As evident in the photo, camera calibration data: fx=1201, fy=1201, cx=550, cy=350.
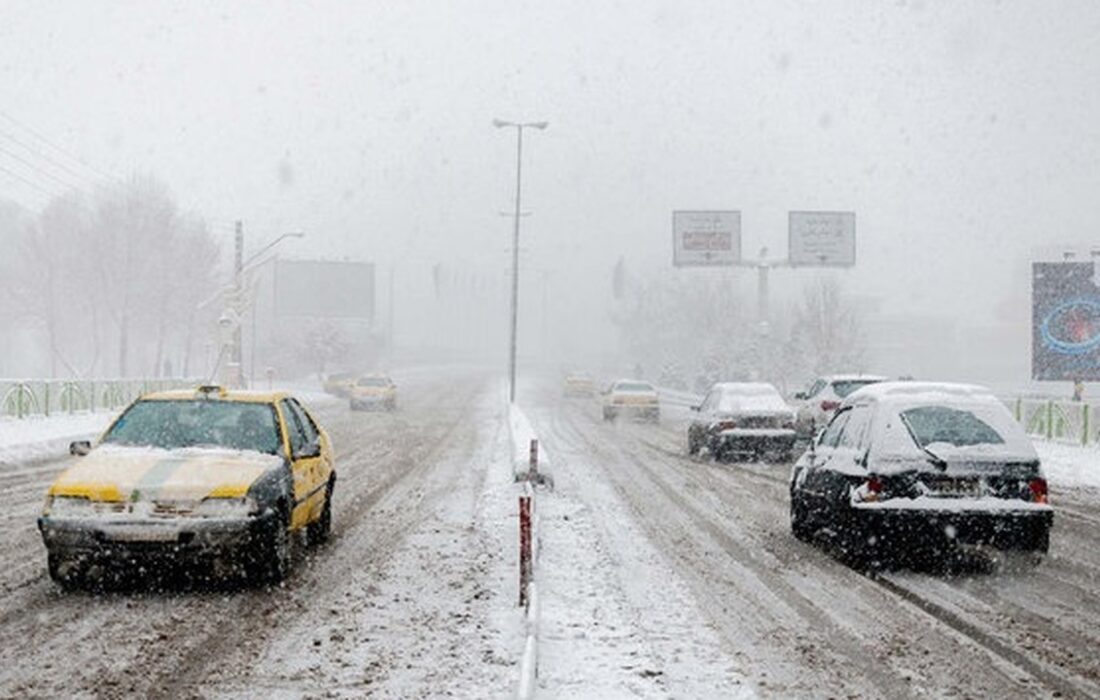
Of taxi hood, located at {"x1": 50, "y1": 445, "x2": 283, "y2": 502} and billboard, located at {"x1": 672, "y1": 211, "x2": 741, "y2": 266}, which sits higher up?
billboard, located at {"x1": 672, "y1": 211, "x2": 741, "y2": 266}

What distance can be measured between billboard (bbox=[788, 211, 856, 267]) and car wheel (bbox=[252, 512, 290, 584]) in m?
48.7

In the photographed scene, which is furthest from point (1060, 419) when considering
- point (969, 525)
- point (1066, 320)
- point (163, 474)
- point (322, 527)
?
point (163, 474)

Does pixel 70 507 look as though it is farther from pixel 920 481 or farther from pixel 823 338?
pixel 823 338

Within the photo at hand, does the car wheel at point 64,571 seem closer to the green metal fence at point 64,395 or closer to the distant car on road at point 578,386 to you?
the green metal fence at point 64,395

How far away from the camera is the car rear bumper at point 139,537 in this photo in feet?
28.2

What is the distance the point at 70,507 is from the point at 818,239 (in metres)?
50.6

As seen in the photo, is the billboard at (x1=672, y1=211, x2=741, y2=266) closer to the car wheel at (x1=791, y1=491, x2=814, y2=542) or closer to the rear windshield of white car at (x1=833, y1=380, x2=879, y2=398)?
the rear windshield of white car at (x1=833, y1=380, x2=879, y2=398)

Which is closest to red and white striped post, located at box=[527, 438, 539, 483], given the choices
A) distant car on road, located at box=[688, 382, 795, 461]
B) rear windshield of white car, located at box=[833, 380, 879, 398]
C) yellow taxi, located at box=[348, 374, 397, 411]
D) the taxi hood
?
the taxi hood

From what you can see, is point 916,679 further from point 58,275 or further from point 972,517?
point 58,275

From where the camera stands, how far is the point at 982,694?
6.28 meters

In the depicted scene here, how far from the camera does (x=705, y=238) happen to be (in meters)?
56.8

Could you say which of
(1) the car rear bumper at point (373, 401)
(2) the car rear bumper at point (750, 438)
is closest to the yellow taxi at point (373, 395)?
(1) the car rear bumper at point (373, 401)

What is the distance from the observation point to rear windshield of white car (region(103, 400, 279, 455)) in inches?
401

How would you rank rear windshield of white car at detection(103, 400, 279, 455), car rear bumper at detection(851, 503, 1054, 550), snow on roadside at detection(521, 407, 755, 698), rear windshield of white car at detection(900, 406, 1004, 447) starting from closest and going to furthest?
1. snow on roadside at detection(521, 407, 755, 698)
2. rear windshield of white car at detection(103, 400, 279, 455)
3. car rear bumper at detection(851, 503, 1054, 550)
4. rear windshield of white car at detection(900, 406, 1004, 447)
